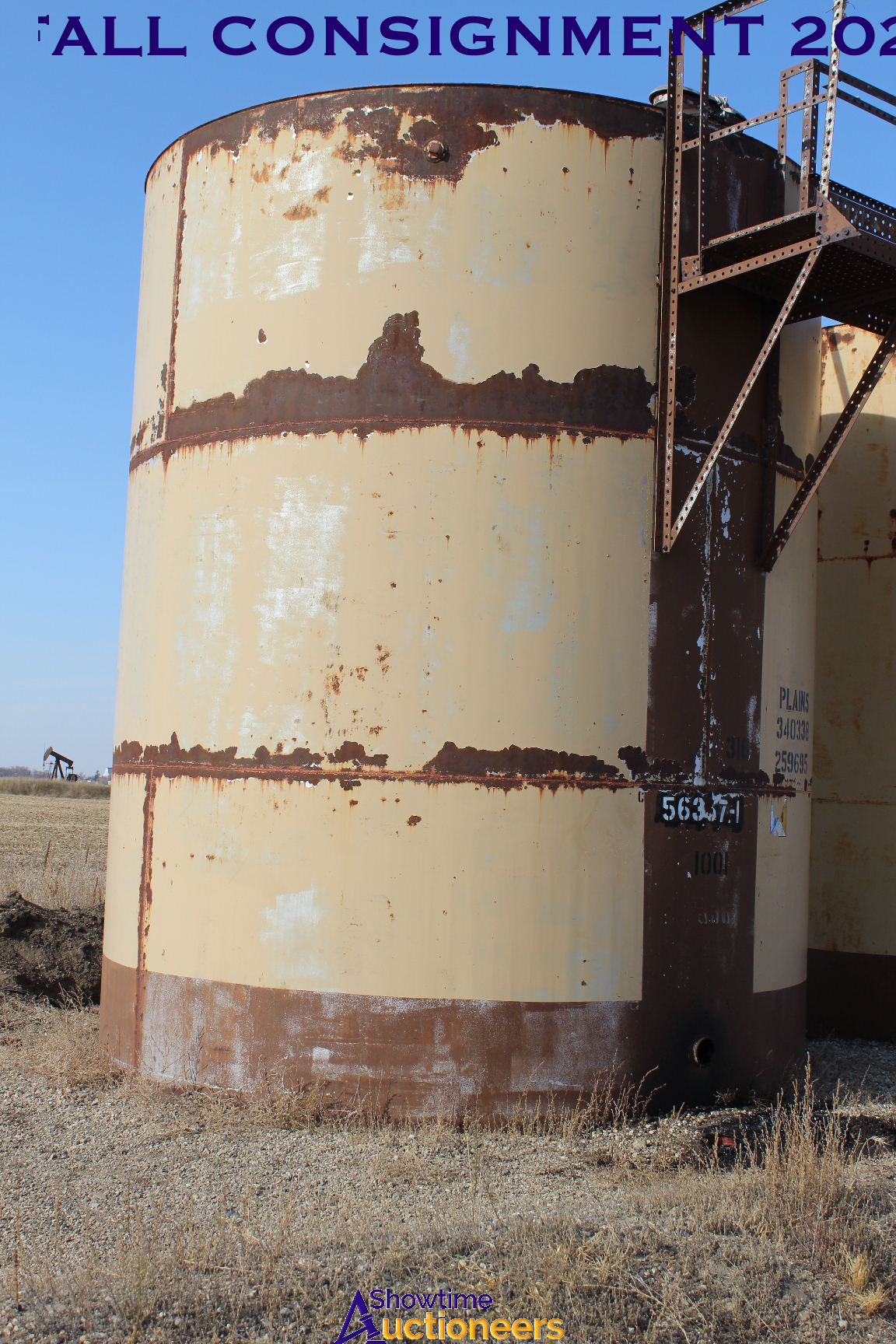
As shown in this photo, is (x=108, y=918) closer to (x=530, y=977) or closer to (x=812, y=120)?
(x=530, y=977)

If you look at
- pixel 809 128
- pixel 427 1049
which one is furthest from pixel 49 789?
pixel 809 128

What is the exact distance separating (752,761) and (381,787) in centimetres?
259

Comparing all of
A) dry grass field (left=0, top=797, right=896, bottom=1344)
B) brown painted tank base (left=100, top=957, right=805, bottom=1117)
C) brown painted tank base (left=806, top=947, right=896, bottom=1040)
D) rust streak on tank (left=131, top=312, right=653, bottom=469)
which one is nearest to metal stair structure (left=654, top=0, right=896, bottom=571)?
rust streak on tank (left=131, top=312, right=653, bottom=469)

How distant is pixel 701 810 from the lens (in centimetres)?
776

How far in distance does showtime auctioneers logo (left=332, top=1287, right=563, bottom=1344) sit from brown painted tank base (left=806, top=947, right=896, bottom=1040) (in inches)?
251

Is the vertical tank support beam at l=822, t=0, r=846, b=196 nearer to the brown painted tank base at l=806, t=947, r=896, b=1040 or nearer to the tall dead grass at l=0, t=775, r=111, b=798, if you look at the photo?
the brown painted tank base at l=806, t=947, r=896, b=1040

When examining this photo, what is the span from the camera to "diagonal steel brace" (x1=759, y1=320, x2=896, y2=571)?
8047mm

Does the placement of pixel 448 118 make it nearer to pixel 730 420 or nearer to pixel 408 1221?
pixel 730 420

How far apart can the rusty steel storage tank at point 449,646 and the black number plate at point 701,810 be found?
2 cm

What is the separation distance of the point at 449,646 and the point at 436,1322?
12.6 feet

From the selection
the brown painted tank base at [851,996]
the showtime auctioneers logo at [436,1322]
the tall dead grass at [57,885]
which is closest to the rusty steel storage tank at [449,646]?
the showtime auctioneers logo at [436,1322]

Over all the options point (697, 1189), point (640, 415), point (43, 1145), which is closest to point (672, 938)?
point (697, 1189)

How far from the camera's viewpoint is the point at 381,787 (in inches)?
287

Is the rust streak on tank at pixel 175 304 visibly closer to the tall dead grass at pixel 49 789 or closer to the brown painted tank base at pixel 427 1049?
the brown painted tank base at pixel 427 1049
